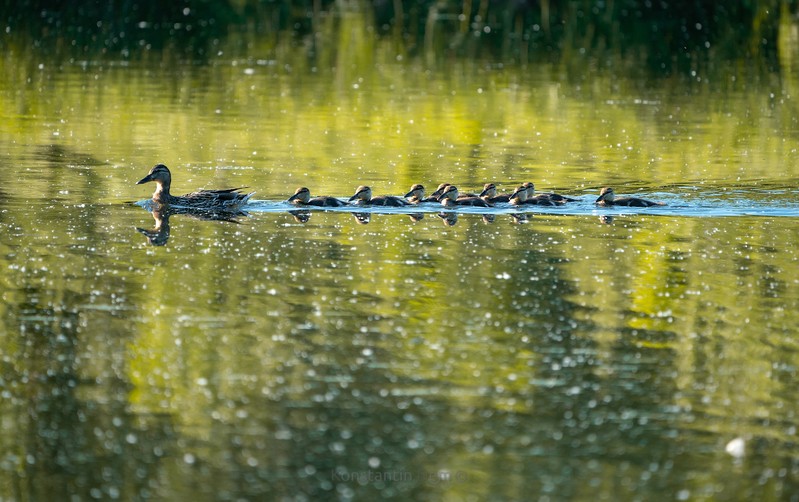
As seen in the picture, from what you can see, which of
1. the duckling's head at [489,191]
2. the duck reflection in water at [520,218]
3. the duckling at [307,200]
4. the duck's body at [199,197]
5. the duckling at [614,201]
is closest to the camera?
the duck reflection in water at [520,218]

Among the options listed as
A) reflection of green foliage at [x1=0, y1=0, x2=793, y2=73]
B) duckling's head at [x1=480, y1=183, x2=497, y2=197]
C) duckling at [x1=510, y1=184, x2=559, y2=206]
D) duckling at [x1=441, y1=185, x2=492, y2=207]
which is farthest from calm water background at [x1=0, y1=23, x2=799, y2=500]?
reflection of green foliage at [x1=0, y1=0, x2=793, y2=73]

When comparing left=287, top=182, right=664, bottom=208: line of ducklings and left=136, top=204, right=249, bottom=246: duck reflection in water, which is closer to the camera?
left=136, top=204, right=249, bottom=246: duck reflection in water

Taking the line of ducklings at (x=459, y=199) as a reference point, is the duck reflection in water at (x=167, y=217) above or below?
below

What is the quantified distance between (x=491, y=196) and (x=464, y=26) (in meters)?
27.6

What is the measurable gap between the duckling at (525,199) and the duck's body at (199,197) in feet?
9.69

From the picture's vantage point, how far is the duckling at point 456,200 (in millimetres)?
15867

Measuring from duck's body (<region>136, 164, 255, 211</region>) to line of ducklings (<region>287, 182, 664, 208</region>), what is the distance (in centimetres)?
62

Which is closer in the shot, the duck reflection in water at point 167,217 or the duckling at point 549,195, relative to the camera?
the duck reflection in water at point 167,217

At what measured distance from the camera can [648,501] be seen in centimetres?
749

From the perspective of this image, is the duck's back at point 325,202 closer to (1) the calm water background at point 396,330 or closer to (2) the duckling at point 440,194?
(1) the calm water background at point 396,330

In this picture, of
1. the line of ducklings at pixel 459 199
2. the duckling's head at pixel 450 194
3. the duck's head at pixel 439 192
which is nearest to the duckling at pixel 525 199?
the line of ducklings at pixel 459 199

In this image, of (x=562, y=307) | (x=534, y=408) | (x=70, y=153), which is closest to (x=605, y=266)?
(x=562, y=307)

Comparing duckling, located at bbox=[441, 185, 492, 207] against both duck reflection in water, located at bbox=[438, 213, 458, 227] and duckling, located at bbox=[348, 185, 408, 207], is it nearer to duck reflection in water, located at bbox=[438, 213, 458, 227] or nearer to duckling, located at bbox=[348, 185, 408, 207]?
duck reflection in water, located at bbox=[438, 213, 458, 227]

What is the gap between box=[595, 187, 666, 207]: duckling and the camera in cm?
1589
